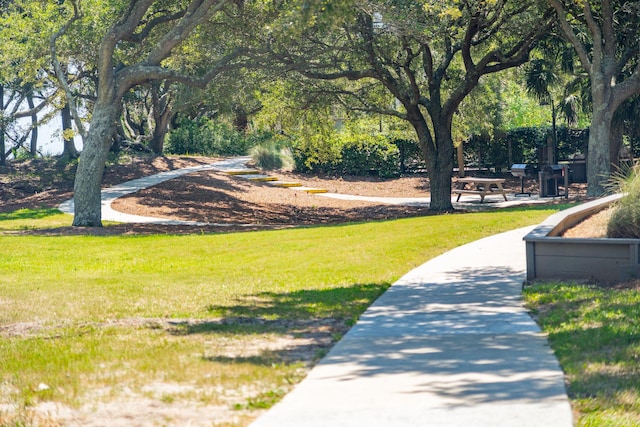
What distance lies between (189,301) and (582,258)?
488 cm

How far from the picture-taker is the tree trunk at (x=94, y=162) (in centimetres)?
2173

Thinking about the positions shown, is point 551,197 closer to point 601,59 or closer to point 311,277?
point 601,59

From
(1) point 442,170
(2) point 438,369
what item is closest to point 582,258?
(2) point 438,369

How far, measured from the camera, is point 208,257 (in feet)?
52.9

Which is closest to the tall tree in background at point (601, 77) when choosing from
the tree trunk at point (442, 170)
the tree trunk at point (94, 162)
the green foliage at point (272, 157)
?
the tree trunk at point (442, 170)

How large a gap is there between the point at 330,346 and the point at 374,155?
96.0ft

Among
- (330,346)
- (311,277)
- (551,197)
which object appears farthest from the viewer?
(551,197)

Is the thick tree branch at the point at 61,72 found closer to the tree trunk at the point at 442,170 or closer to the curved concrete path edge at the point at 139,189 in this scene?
the curved concrete path edge at the point at 139,189

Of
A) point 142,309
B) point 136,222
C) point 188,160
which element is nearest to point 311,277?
point 142,309

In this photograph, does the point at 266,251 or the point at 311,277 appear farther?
the point at 266,251

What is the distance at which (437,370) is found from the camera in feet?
22.7

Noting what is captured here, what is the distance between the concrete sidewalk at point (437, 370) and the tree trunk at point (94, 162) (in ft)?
41.2

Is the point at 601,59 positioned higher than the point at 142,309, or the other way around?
the point at 601,59

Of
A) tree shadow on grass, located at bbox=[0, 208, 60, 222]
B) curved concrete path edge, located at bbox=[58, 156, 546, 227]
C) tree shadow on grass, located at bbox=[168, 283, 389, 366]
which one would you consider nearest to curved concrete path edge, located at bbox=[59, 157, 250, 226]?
curved concrete path edge, located at bbox=[58, 156, 546, 227]
